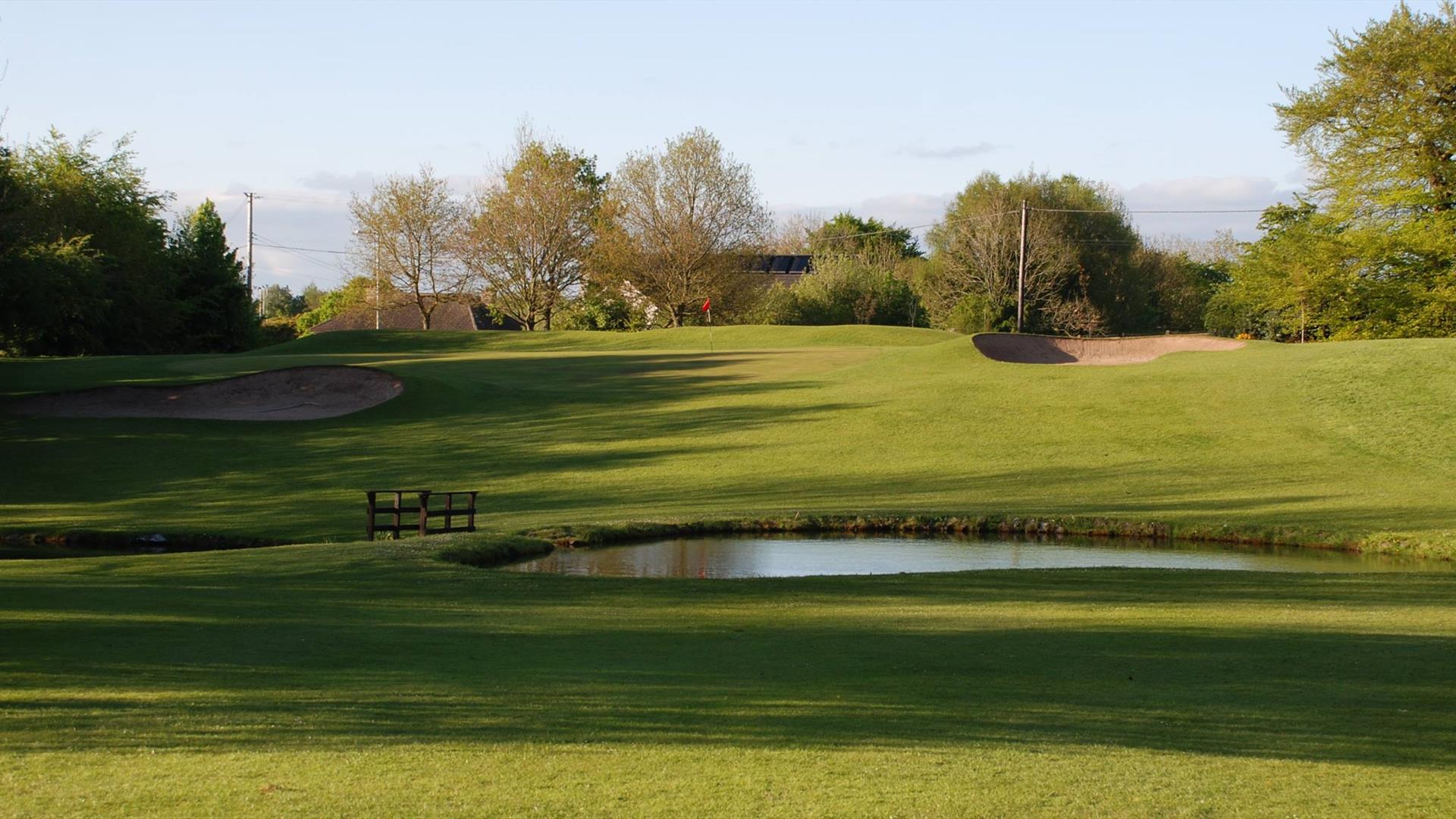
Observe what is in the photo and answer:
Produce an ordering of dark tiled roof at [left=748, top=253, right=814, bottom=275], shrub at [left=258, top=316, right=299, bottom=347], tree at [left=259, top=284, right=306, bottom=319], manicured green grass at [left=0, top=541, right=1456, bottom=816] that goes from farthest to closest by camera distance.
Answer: tree at [left=259, top=284, right=306, bottom=319] < dark tiled roof at [left=748, top=253, right=814, bottom=275] < shrub at [left=258, top=316, right=299, bottom=347] < manicured green grass at [left=0, top=541, right=1456, bottom=816]

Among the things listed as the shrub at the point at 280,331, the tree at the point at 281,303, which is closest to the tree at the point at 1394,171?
the shrub at the point at 280,331

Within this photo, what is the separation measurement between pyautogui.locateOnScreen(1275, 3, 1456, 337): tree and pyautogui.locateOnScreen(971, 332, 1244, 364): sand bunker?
16512 millimetres

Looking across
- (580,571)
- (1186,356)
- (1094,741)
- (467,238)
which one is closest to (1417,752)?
(1094,741)

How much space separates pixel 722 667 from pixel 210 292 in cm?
6399

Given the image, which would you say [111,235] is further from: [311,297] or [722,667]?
[311,297]

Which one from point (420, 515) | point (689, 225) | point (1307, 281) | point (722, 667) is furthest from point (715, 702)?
point (689, 225)

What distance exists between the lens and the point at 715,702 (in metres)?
8.31

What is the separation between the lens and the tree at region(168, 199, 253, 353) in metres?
66.1

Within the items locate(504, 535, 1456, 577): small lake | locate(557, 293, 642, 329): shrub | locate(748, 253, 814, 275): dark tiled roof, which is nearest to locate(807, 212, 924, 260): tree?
locate(748, 253, 814, 275): dark tiled roof

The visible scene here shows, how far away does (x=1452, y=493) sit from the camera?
77.2 feet

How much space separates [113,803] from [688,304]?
219 ft

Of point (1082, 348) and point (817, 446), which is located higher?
point (1082, 348)

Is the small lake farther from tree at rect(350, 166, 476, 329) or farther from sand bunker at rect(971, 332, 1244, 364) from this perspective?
tree at rect(350, 166, 476, 329)

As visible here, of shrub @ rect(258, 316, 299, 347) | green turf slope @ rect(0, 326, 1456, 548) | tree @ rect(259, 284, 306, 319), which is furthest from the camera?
tree @ rect(259, 284, 306, 319)
